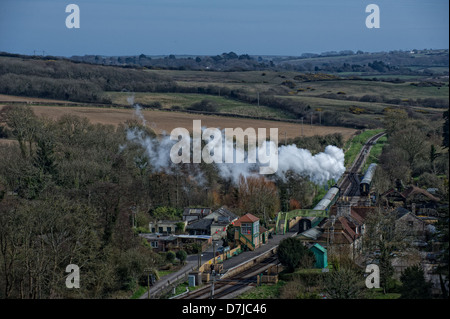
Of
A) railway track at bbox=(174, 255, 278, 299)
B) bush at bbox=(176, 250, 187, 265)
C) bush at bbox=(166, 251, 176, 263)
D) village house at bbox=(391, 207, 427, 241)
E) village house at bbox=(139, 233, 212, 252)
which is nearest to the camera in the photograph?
railway track at bbox=(174, 255, 278, 299)

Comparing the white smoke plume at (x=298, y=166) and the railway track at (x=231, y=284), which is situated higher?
the white smoke plume at (x=298, y=166)

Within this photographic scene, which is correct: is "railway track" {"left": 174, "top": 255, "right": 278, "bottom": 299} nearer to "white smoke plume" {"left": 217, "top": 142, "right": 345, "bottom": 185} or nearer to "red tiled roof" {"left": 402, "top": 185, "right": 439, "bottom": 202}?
"white smoke plume" {"left": 217, "top": 142, "right": 345, "bottom": 185}

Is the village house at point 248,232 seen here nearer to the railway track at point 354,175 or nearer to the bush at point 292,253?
the bush at point 292,253

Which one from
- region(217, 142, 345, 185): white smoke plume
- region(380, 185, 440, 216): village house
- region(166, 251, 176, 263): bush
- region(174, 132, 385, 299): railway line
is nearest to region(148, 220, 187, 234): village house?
region(166, 251, 176, 263): bush

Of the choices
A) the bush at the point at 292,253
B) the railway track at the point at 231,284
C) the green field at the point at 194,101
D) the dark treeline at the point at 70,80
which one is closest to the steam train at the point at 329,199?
the railway track at the point at 231,284

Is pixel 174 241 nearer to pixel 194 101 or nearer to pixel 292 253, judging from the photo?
pixel 292 253

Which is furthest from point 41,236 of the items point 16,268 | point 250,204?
point 250,204
